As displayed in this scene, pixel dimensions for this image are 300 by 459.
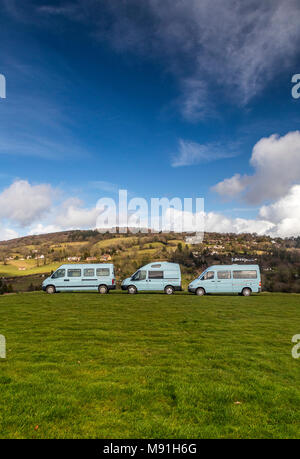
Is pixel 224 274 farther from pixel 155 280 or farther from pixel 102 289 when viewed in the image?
pixel 102 289

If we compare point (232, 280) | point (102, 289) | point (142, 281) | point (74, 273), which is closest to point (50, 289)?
point (74, 273)

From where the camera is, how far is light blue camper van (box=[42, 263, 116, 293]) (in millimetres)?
24922

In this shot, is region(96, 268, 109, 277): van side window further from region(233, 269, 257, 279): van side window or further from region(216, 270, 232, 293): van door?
region(233, 269, 257, 279): van side window

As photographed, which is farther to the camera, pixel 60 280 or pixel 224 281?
pixel 60 280

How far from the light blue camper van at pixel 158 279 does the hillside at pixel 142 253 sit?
28298 mm

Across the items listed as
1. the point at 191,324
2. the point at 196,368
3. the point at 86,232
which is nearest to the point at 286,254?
the point at 191,324

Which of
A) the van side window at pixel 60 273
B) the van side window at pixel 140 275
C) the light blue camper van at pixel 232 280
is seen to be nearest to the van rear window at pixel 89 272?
the van side window at pixel 60 273

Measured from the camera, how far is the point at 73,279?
24.9 metres

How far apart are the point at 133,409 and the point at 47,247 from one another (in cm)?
11797

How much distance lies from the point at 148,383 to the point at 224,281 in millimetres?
20000

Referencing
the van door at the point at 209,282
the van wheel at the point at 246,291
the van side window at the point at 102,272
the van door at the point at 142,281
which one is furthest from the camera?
the van side window at the point at 102,272

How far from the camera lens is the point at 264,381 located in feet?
18.0

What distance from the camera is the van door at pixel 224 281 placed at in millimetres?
24172

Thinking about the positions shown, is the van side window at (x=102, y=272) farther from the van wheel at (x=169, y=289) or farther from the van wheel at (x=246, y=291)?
the van wheel at (x=246, y=291)
